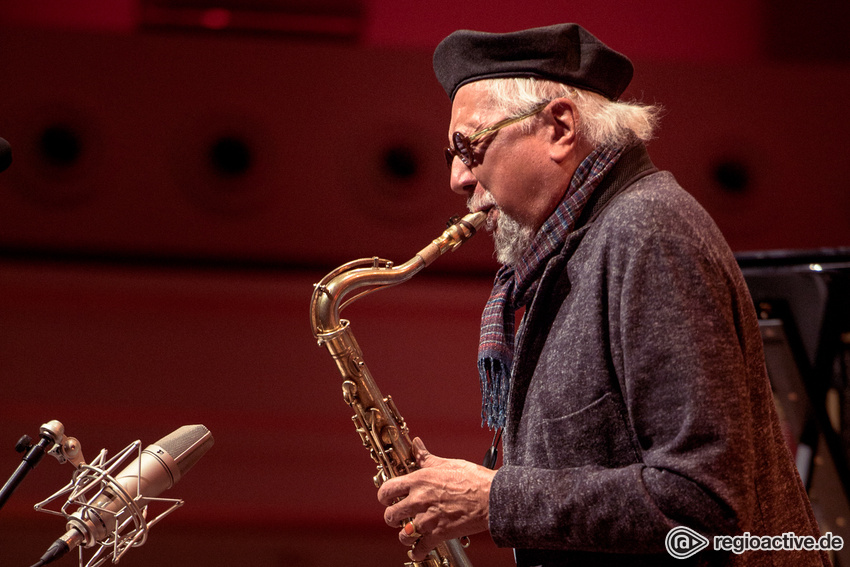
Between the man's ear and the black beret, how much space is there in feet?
0.16

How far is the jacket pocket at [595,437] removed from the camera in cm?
102

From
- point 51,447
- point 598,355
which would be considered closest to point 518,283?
point 598,355

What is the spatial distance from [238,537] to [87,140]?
149 centimetres

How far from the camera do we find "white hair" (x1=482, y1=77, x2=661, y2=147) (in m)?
1.26

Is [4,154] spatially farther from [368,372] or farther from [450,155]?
[368,372]

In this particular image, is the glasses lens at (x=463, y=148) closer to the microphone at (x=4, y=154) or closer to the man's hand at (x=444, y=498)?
the man's hand at (x=444, y=498)

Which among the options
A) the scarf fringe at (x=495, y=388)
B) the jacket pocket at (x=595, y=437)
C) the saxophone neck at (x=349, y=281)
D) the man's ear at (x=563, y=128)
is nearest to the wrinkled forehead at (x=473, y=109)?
the man's ear at (x=563, y=128)

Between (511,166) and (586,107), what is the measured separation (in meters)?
0.16

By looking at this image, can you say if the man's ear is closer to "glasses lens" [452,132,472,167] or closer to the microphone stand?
"glasses lens" [452,132,472,167]

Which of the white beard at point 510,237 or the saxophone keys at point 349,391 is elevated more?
the white beard at point 510,237

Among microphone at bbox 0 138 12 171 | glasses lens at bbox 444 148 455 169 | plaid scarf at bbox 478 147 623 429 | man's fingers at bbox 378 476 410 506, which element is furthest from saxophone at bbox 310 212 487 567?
microphone at bbox 0 138 12 171

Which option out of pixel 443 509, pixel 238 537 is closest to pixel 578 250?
pixel 443 509

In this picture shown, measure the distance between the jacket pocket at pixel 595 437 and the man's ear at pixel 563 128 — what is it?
445 millimetres

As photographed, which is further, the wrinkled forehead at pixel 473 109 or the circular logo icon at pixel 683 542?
the wrinkled forehead at pixel 473 109
